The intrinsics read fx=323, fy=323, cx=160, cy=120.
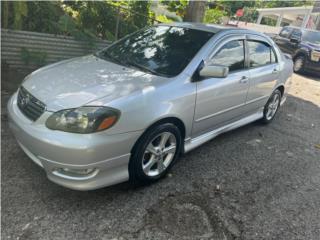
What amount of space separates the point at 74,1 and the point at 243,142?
5349 mm

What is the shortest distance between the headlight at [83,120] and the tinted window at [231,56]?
5.27 feet

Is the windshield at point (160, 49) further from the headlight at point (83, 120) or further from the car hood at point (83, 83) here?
the headlight at point (83, 120)

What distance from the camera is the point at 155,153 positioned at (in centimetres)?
332

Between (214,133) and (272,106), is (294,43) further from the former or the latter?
(214,133)

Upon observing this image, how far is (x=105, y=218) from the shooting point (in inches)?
113

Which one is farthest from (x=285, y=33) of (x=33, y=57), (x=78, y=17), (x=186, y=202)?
(x=186, y=202)

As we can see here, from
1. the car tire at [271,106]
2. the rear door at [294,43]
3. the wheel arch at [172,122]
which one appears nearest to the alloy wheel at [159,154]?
the wheel arch at [172,122]

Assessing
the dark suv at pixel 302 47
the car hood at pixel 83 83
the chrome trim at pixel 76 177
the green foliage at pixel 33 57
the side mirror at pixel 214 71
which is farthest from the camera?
the dark suv at pixel 302 47

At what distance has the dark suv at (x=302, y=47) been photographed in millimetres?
11672

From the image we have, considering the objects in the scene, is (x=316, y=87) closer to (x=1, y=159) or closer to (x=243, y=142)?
(x=243, y=142)

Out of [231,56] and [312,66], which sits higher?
[231,56]

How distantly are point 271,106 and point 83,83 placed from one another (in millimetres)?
3770

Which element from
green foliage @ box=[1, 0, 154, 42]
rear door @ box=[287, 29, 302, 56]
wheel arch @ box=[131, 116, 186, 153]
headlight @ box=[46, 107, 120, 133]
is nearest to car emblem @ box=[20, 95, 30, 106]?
headlight @ box=[46, 107, 120, 133]

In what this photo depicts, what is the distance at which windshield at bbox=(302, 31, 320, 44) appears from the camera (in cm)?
1243
